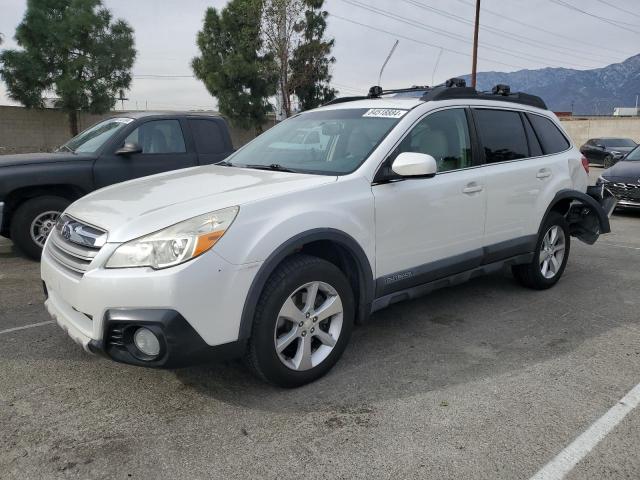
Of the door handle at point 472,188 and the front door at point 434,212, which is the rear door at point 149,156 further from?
the door handle at point 472,188

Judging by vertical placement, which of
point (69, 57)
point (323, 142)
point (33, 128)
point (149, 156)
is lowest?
point (33, 128)

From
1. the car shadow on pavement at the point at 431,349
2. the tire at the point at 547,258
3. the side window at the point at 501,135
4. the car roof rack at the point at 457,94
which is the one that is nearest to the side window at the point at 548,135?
the car roof rack at the point at 457,94

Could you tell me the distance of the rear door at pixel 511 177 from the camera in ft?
14.5

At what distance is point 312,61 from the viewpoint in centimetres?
2805

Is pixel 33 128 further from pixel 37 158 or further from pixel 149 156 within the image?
pixel 149 156

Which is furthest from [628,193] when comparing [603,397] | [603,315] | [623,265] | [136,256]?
[136,256]

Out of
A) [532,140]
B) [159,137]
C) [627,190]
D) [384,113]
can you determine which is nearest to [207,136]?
[159,137]

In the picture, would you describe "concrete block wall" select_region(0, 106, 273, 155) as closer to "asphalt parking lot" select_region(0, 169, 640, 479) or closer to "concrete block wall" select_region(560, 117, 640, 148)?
"asphalt parking lot" select_region(0, 169, 640, 479)

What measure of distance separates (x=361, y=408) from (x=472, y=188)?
1981 mm

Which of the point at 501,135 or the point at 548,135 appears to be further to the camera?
the point at 548,135

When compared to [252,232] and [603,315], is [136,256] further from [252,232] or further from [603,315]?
[603,315]

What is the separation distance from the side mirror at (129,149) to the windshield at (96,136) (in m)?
0.37

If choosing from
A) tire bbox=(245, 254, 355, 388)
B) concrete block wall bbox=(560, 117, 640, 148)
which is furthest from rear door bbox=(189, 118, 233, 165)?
concrete block wall bbox=(560, 117, 640, 148)

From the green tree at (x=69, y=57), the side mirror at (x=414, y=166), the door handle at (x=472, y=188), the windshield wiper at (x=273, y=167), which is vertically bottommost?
the door handle at (x=472, y=188)
